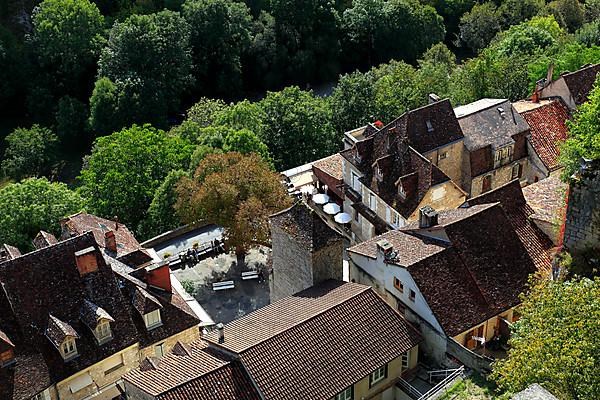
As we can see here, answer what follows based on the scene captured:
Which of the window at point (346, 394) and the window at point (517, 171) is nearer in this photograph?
the window at point (346, 394)

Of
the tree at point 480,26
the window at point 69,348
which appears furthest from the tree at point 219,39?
the window at point 69,348

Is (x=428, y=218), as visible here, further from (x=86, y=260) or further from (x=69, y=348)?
(x=69, y=348)

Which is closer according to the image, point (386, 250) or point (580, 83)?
point (386, 250)

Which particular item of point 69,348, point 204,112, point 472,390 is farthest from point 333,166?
point 472,390

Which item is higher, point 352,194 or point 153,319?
point 352,194

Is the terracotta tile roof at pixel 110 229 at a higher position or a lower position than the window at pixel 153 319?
higher

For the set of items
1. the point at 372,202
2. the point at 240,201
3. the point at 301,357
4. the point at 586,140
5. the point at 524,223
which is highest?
the point at 586,140

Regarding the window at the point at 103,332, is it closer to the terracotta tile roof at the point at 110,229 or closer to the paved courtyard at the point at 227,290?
the terracotta tile roof at the point at 110,229
